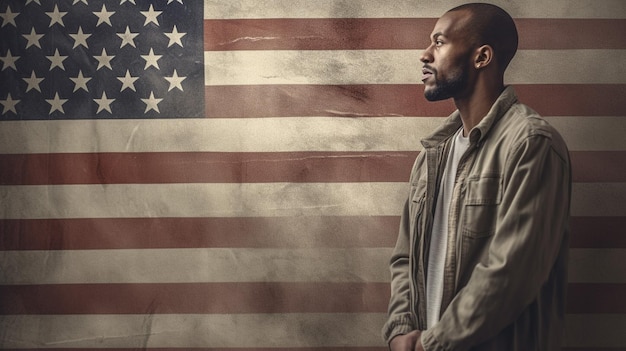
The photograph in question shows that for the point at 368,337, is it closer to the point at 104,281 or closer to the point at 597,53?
the point at 104,281

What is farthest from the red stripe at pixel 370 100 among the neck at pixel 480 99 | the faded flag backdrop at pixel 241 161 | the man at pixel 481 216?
the neck at pixel 480 99

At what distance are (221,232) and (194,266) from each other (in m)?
0.18

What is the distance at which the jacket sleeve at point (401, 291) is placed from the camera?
6.40 ft

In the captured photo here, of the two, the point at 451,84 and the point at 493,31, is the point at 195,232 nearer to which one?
the point at 451,84

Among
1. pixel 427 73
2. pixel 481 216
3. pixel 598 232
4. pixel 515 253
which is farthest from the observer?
pixel 598 232

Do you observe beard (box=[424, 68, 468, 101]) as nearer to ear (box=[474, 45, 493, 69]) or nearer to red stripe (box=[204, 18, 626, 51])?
ear (box=[474, 45, 493, 69])

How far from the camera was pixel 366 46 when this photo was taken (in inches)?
97.2

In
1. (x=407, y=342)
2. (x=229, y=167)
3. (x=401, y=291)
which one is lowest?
(x=407, y=342)

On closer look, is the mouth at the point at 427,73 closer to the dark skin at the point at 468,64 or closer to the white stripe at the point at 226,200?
the dark skin at the point at 468,64

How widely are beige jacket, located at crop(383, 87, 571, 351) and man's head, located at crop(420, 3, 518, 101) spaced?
0.44 feet

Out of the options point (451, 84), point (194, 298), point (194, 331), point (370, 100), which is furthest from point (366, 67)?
point (194, 331)

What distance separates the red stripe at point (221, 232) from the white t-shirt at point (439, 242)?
20.8 inches

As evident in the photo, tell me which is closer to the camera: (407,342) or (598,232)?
(407,342)

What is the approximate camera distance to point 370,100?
248 centimetres
